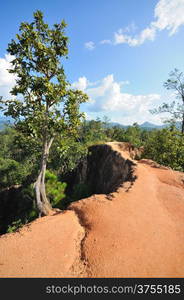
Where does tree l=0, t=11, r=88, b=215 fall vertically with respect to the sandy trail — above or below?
above

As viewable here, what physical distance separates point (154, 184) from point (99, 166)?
9.72 meters

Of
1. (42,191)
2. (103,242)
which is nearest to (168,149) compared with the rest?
(42,191)

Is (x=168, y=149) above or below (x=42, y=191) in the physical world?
above

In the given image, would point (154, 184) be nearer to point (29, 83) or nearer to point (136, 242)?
point (136, 242)

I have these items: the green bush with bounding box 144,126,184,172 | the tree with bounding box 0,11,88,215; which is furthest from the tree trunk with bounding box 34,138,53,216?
the green bush with bounding box 144,126,184,172

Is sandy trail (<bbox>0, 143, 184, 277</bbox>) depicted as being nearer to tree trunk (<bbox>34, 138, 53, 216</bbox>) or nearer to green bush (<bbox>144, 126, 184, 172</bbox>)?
tree trunk (<bbox>34, 138, 53, 216</bbox>)

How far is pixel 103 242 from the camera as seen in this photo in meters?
4.15

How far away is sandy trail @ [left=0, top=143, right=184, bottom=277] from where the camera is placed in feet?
11.2

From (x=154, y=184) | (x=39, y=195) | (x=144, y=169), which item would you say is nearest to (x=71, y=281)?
(x=154, y=184)

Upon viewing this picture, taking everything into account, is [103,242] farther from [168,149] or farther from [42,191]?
[168,149]

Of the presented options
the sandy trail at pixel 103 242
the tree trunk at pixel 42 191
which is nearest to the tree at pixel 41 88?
the tree trunk at pixel 42 191

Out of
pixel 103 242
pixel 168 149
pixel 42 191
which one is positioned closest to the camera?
pixel 103 242

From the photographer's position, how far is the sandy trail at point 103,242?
134 inches

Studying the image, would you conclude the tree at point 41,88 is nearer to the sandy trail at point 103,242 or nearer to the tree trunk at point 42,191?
the tree trunk at point 42,191
